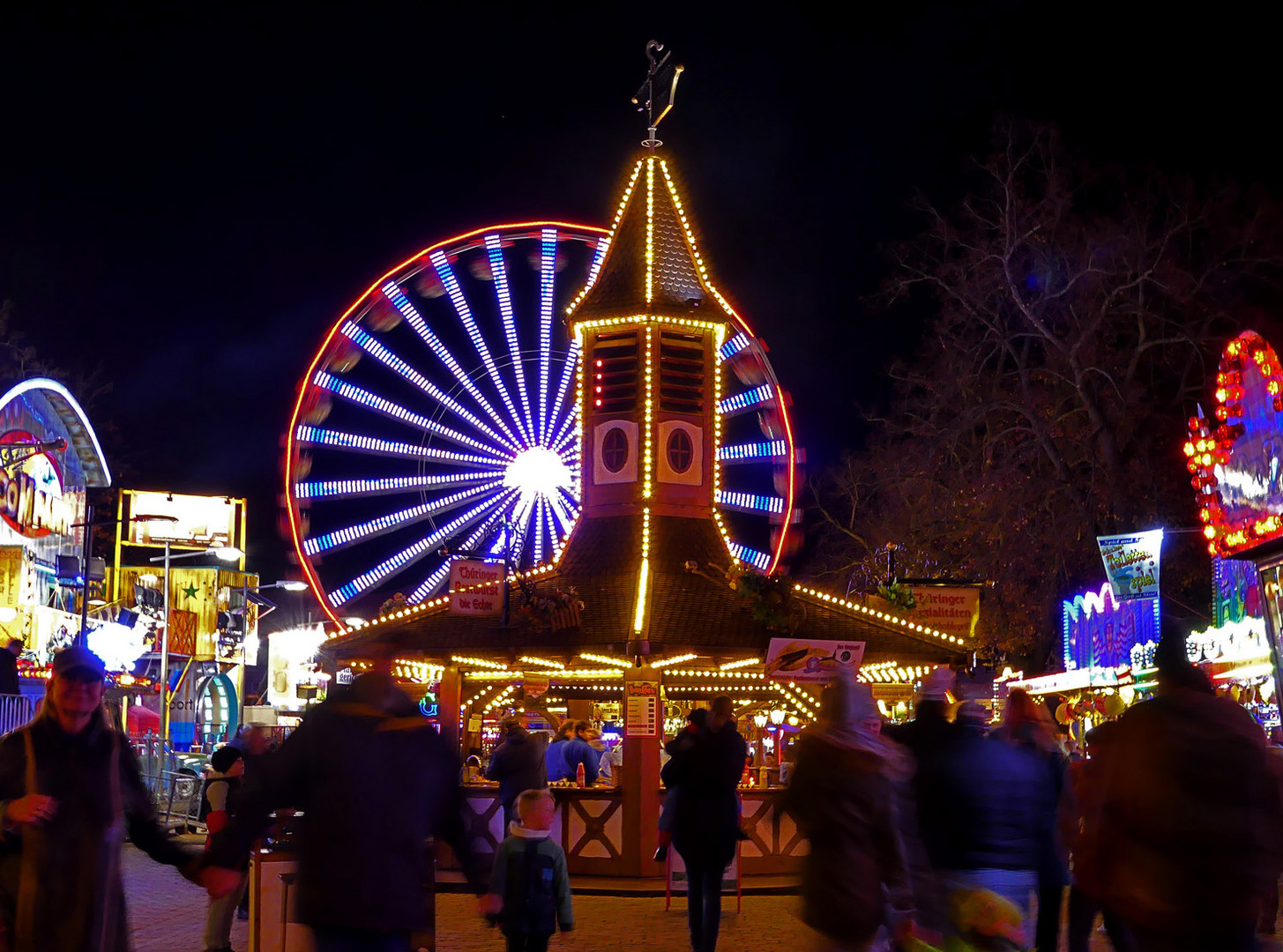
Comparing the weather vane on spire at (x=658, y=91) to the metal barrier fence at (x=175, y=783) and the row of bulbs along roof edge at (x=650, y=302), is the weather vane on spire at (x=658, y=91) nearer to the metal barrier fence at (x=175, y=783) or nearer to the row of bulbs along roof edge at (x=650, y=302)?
the row of bulbs along roof edge at (x=650, y=302)

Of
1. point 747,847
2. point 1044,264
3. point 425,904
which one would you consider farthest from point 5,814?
point 1044,264

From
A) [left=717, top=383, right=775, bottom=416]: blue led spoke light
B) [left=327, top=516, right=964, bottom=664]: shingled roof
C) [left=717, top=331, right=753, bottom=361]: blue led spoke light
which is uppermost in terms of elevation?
[left=717, top=331, right=753, bottom=361]: blue led spoke light

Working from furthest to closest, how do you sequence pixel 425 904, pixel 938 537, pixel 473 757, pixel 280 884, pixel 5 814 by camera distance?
pixel 938 537, pixel 473 757, pixel 280 884, pixel 5 814, pixel 425 904

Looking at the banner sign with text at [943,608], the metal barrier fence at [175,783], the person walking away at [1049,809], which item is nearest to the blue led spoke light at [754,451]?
the banner sign with text at [943,608]

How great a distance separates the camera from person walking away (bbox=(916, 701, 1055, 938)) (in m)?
6.44

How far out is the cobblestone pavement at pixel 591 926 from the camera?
11.2m

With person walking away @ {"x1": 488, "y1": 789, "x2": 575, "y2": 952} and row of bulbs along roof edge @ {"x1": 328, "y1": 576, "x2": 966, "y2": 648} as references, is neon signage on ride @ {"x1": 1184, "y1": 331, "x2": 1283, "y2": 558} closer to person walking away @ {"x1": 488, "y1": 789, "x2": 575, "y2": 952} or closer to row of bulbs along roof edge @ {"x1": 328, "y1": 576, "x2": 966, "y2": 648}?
row of bulbs along roof edge @ {"x1": 328, "y1": 576, "x2": 966, "y2": 648}

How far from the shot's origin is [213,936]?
32.2ft

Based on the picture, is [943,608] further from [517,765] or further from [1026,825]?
[1026,825]

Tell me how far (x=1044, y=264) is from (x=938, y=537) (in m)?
6.73

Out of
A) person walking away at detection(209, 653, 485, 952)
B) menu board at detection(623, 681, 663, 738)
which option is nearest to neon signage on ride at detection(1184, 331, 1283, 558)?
menu board at detection(623, 681, 663, 738)

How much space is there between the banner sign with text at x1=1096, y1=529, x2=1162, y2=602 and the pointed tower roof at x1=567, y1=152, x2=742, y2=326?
7359 millimetres

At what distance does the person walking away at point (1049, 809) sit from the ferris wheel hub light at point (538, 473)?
19098 mm

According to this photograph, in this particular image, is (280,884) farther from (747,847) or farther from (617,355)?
(617,355)
